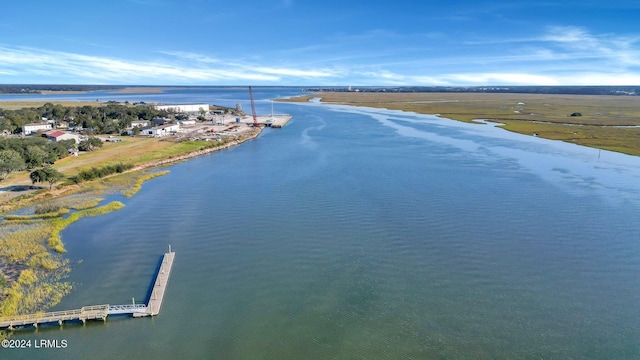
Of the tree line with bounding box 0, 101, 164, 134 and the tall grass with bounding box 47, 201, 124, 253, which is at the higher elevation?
the tree line with bounding box 0, 101, 164, 134

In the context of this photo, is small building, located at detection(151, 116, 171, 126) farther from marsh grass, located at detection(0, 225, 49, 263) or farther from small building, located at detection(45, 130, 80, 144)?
marsh grass, located at detection(0, 225, 49, 263)

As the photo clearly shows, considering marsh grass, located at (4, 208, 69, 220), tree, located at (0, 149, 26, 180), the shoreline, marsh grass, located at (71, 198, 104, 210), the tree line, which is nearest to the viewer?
the shoreline

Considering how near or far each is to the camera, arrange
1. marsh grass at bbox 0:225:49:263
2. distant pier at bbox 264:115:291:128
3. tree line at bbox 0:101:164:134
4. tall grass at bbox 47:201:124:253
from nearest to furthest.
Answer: marsh grass at bbox 0:225:49:263, tall grass at bbox 47:201:124:253, tree line at bbox 0:101:164:134, distant pier at bbox 264:115:291:128

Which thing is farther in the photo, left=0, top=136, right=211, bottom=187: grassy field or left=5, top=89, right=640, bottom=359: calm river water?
left=0, top=136, right=211, bottom=187: grassy field

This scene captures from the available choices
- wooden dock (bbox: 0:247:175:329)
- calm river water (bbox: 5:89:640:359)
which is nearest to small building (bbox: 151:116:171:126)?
calm river water (bbox: 5:89:640:359)

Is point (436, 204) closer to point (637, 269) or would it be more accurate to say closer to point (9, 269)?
point (637, 269)

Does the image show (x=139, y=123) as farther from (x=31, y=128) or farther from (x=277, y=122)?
(x=277, y=122)

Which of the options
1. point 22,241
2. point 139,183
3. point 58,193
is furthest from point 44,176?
point 22,241
